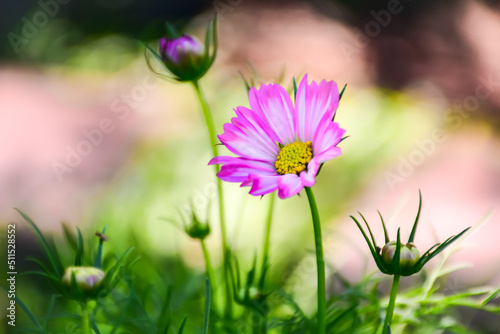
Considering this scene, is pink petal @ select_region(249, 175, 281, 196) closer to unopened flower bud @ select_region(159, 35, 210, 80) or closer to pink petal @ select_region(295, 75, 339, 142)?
pink petal @ select_region(295, 75, 339, 142)

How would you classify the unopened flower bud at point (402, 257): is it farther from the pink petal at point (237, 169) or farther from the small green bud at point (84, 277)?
the small green bud at point (84, 277)

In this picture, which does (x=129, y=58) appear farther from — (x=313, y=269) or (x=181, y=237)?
(x=313, y=269)

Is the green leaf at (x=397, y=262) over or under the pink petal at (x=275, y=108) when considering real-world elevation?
under

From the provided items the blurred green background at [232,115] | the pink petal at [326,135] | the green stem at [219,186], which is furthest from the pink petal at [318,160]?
the blurred green background at [232,115]

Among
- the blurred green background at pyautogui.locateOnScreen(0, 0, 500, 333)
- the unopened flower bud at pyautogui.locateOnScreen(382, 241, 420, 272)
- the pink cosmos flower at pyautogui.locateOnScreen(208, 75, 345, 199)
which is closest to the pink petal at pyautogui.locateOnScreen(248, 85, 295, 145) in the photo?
the pink cosmos flower at pyautogui.locateOnScreen(208, 75, 345, 199)

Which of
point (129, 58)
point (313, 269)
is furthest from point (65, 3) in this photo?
point (313, 269)

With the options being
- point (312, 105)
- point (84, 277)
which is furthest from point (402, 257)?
point (84, 277)
